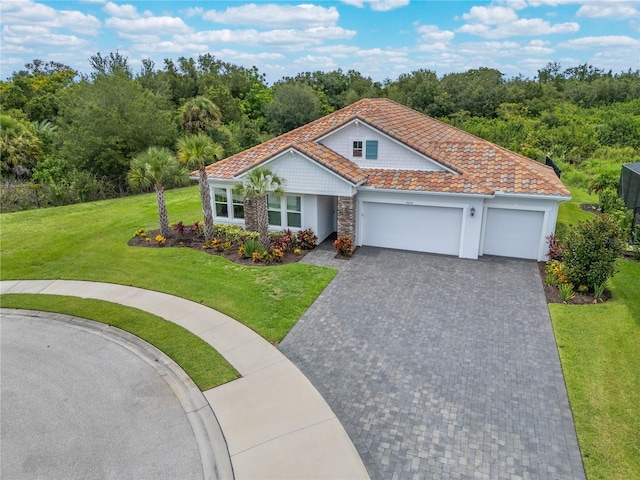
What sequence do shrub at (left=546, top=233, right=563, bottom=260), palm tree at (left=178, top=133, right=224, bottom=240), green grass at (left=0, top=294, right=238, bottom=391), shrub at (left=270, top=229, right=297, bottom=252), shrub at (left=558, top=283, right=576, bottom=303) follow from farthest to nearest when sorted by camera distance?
shrub at (left=270, top=229, right=297, bottom=252) < palm tree at (left=178, top=133, right=224, bottom=240) < shrub at (left=546, top=233, right=563, bottom=260) < shrub at (left=558, top=283, right=576, bottom=303) < green grass at (left=0, top=294, right=238, bottom=391)

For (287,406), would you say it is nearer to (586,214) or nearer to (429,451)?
(429,451)

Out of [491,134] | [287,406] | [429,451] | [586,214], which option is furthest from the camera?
[491,134]

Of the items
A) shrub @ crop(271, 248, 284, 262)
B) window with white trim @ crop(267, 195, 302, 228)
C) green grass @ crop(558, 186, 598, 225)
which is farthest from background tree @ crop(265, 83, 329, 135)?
shrub @ crop(271, 248, 284, 262)

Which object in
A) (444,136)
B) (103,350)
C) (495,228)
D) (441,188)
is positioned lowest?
(103,350)

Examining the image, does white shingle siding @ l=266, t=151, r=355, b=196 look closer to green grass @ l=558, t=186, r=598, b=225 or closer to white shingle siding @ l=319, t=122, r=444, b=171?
white shingle siding @ l=319, t=122, r=444, b=171

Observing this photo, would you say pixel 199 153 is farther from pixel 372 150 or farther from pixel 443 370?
pixel 443 370

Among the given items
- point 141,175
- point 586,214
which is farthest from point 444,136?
point 141,175

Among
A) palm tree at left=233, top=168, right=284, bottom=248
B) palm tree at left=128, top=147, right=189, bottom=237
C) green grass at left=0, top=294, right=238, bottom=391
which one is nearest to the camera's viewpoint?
green grass at left=0, top=294, right=238, bottom=391

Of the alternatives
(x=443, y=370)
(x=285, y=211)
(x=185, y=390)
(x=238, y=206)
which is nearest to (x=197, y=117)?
(x=238, y=206)

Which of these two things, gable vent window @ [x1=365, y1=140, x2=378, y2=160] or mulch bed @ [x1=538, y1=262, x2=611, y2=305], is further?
gable vent window @ [x1=365, y1=140, x2=378, y2=160]
